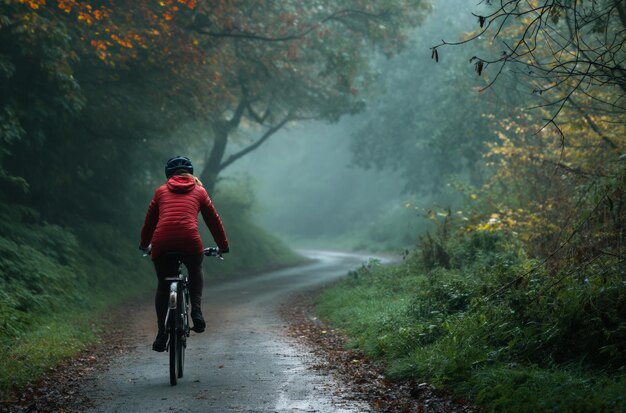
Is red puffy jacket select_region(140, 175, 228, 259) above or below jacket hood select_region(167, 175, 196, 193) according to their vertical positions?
below

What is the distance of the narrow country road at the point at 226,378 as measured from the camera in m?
6.69

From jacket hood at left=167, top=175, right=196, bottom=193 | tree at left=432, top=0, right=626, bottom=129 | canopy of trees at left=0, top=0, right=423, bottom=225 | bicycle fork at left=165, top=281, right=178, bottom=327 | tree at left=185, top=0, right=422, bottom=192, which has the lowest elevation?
bicycle fork at left=165, top=281, right=178, bottom=327

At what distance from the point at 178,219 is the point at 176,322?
113 centimetres

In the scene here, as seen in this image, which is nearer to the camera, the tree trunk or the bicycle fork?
the bicycle fork

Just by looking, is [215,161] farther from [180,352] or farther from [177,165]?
[180,352]

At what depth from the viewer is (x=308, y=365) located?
8742 millimetres

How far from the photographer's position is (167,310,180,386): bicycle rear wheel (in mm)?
7535

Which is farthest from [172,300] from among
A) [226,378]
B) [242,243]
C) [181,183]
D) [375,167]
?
[375,167]

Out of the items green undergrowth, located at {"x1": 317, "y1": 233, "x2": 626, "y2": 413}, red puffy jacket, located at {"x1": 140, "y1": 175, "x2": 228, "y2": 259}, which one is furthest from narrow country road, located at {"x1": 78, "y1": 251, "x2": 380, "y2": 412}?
red puffy jacket, located at {"x1": 140, "y1": 175, "x2": 228, "y2": 259}

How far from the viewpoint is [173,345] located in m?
7.55

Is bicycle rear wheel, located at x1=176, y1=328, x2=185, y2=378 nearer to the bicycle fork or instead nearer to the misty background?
the bicycle fork

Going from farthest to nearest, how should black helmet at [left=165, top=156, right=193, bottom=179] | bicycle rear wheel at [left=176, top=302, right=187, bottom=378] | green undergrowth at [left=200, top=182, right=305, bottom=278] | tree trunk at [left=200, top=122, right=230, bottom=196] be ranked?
tree trunk at [left=200, top=122, right=230, bottom=196] → green undergrowth at [left=200, top=182, right=305, bottom=278] → black helmet at [left=165, top=156, right=193, bottom=179] → bicycle rear wheel at [left=176, top=302, right=187, bottom=378]

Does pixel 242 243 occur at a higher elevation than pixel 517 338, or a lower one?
higher

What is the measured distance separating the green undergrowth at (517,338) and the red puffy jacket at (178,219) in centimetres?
259
